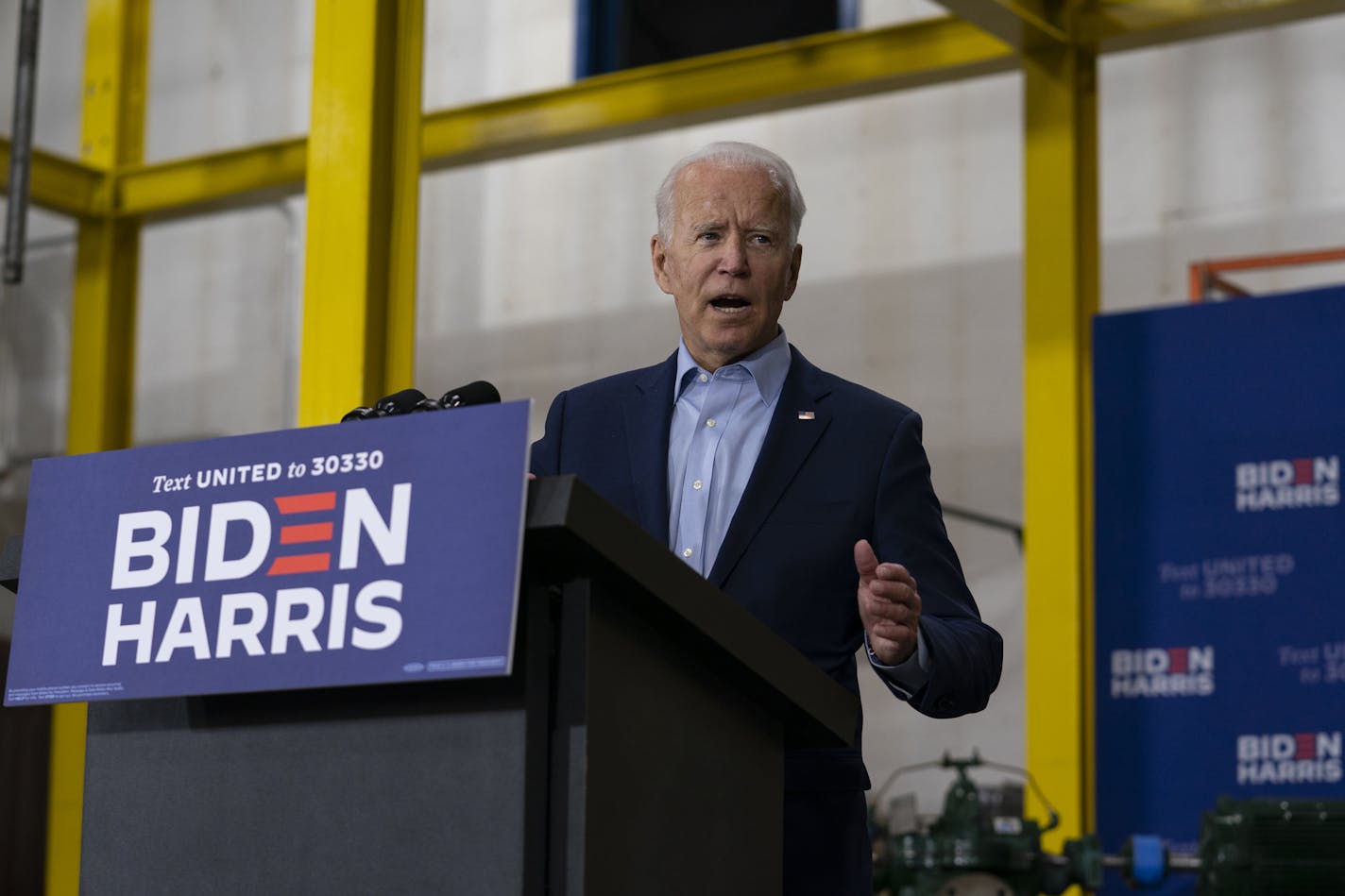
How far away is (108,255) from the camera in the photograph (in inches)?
303

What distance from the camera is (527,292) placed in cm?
918

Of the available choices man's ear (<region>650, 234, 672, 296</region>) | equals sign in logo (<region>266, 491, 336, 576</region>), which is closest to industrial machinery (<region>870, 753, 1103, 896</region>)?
man's ear (<region>650, 234, 672, 296</region>)

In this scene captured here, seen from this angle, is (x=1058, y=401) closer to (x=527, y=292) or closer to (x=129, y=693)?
(x=527, y=292)

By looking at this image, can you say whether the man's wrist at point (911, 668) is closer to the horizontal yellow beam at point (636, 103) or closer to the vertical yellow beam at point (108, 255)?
the horizontal yellow beam at point (636, 103)

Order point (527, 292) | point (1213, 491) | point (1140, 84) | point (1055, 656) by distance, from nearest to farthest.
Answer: point (1213, 491)
point (1055, 656)
point (1140, 84)
point (527, 292)

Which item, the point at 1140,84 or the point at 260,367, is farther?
the point at 260,367

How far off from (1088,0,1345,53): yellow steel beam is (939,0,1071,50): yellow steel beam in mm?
127

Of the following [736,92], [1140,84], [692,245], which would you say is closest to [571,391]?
[692,245]

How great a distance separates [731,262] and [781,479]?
0.27m

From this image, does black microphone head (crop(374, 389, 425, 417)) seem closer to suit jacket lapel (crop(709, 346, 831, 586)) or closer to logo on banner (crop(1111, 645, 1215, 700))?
suit jacket lapel (crop(709, 346, 831, 586))

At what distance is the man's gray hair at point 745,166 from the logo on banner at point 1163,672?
3.18 metres

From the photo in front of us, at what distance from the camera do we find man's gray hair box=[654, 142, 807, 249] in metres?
2.03

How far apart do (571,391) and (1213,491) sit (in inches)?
131

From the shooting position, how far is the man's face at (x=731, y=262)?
200cm
